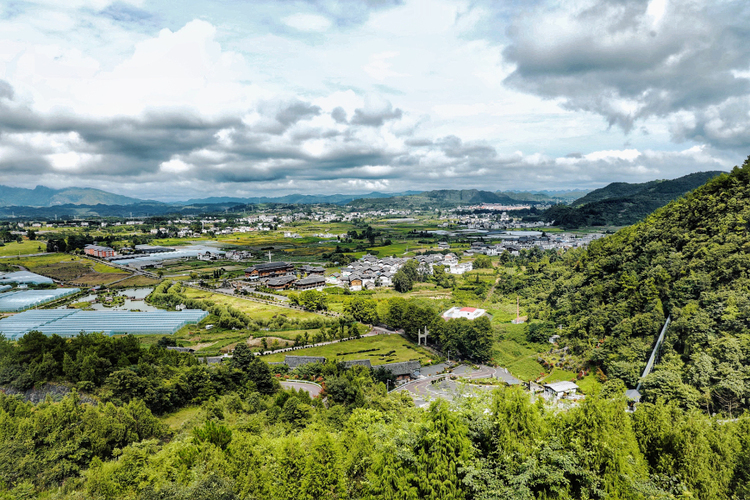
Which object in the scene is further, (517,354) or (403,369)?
(517,354)

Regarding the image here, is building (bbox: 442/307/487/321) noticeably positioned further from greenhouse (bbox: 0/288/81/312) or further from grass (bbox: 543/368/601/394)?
greenhouse (bbox: 0/288/81/312)

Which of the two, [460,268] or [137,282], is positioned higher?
[137,282]

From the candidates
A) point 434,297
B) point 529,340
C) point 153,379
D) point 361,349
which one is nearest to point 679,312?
point 529,340

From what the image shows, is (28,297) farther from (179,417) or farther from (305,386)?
(305,386)

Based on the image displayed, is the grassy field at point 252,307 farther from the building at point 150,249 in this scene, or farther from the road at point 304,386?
the building at point 150,249

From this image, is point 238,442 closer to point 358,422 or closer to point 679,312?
point 358,422

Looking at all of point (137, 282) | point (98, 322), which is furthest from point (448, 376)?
point (137, 282)
